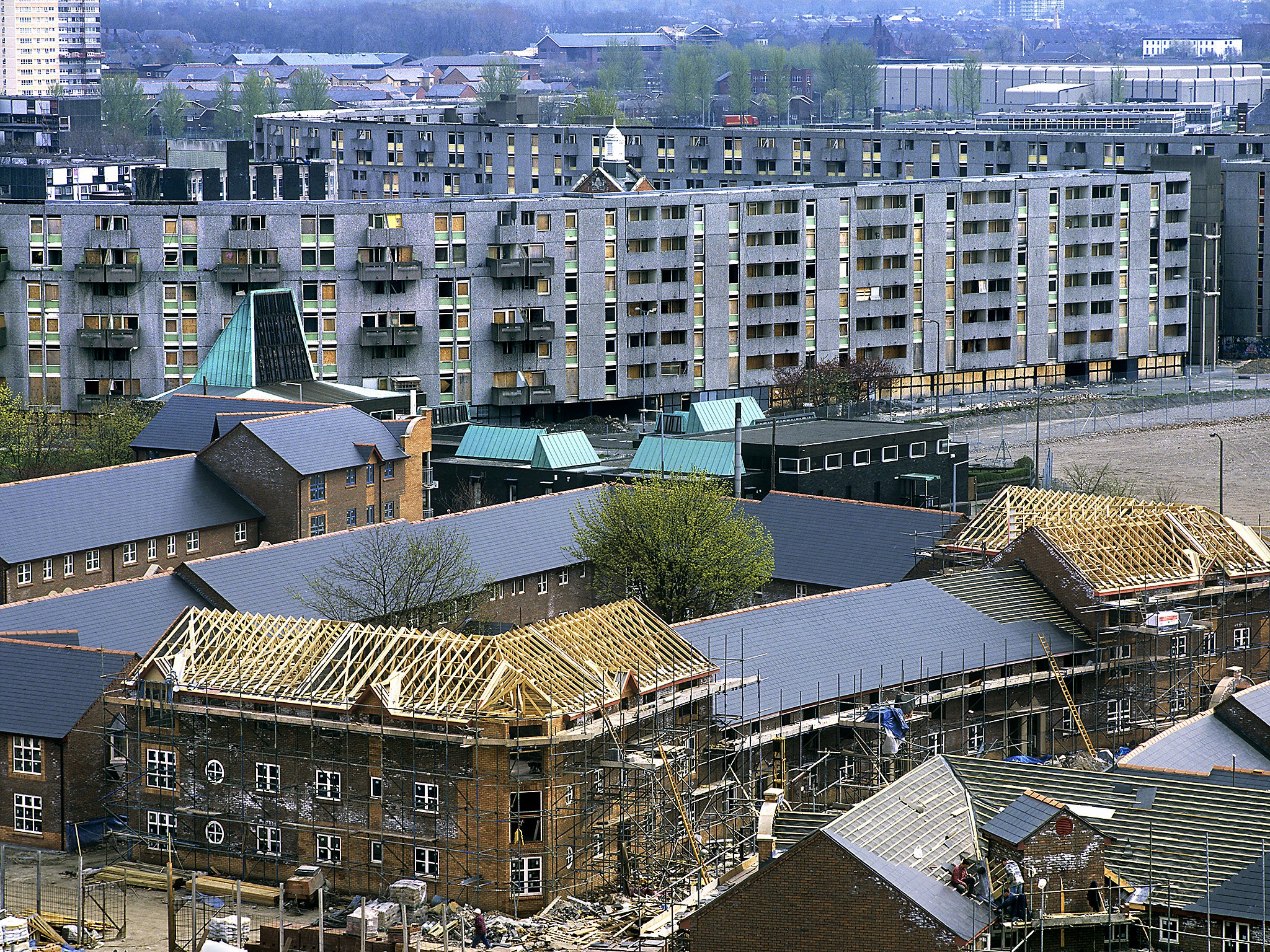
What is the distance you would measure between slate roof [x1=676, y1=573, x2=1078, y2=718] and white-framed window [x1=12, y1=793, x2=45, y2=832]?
827 inches

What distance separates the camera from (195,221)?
13575cm

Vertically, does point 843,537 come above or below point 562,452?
below

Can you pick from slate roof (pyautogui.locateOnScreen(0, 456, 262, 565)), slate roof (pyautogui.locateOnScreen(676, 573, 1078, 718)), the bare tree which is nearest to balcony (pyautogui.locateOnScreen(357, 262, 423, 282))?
slate roof (pyautogui.locateOnScreen(0, 456, 262, 565))

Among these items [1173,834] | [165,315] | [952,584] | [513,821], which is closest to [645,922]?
[513,821]

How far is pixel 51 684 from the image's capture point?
2707 inches

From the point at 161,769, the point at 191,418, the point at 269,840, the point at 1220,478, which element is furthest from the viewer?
the point at 1220,478

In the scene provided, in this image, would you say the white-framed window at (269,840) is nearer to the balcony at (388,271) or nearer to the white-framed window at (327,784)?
the white-framed window at (327,784)

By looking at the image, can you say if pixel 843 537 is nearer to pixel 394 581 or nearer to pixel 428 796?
pixel 394 581

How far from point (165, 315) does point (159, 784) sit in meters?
73.8

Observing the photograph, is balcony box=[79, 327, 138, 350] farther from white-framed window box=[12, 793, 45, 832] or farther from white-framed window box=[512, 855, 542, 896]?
white-framed window box=[512, 855, 542, 896]

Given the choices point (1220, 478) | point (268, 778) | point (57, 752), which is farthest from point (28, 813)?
point (1220, 478)

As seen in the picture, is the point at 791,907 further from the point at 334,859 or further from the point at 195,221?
the point at 195,221

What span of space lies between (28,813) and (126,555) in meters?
21.3

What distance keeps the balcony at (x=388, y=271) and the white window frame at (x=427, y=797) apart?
78.7 m
